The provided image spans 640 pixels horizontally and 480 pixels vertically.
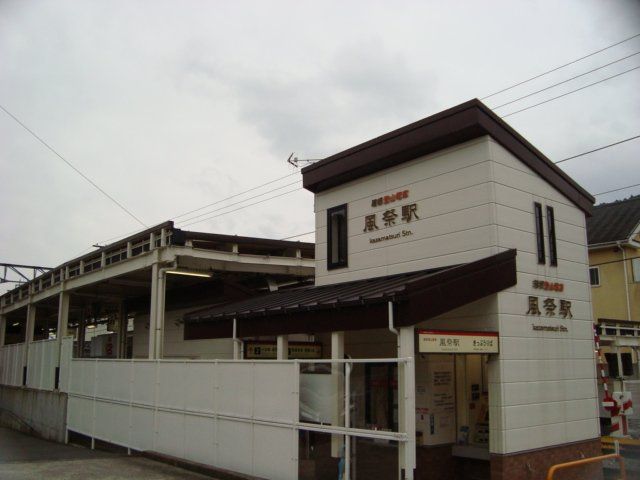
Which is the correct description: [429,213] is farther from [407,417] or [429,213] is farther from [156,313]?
[156,313]

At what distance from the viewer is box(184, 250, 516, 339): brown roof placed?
8445 mm

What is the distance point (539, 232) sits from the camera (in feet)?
36.0

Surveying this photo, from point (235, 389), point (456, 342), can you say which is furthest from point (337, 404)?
point (235, 389)

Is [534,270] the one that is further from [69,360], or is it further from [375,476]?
[69,360]

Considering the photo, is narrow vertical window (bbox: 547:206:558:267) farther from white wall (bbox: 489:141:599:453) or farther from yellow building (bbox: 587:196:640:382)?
yellow building (bbox: 587:196:640:382)

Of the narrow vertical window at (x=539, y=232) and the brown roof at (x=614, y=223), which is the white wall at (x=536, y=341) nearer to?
the narrow vertical window at (x=539, y=232)

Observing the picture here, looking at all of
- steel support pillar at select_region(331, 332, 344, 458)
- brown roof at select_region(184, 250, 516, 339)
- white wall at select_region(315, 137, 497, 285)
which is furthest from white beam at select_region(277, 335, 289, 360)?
white wall at select_region(315, 137, 497, 285)

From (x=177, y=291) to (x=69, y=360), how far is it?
13.5 ft

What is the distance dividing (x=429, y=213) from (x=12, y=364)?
75.1 feet

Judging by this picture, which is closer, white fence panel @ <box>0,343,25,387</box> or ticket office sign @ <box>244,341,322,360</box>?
ticket office sign @ <box>244,341,322,360</box>

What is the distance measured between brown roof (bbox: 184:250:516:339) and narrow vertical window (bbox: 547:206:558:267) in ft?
4.70

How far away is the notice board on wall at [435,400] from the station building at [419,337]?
30 mm

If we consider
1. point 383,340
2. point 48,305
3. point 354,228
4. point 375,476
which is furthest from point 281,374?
point 48,305

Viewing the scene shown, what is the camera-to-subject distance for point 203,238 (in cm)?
1600
